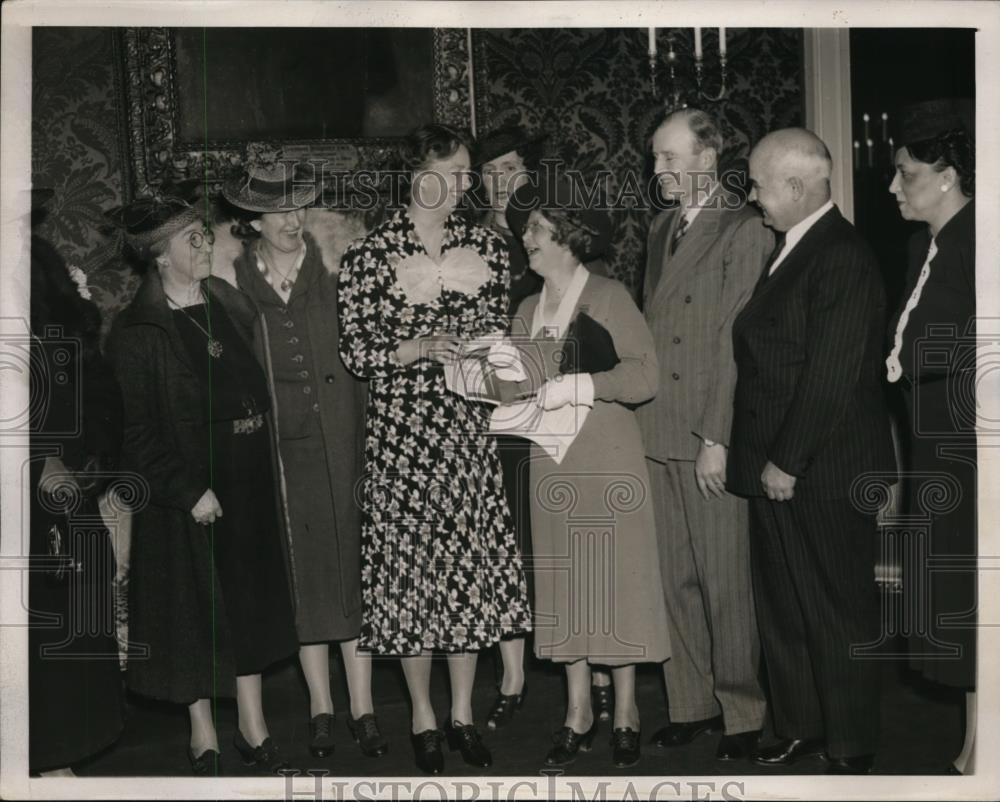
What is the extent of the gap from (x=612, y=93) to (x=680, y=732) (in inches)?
86.1

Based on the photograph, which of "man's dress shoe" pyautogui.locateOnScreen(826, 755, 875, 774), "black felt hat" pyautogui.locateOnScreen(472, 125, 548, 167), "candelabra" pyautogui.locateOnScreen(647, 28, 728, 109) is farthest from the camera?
"candelabra" pyautogui.locateOnScreen(647, 28, 728, 109)

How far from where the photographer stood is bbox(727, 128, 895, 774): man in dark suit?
396 centimetres

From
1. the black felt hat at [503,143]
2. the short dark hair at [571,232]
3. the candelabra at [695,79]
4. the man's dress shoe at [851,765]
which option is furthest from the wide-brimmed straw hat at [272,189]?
the man's dress shoe at [851,765]

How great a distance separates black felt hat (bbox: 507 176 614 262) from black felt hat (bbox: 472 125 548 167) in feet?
0.47

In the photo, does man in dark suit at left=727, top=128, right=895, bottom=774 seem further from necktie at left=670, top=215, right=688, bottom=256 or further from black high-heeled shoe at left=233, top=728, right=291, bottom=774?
black high-heeled shoe at left=233, top=728, right=291, bottom=774

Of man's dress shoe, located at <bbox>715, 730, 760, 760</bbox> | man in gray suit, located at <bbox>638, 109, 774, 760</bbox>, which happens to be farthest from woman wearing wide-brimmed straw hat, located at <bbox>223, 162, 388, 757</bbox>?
man's dress shoe, located at <bbox>715, 730, 760, 760</bbox>

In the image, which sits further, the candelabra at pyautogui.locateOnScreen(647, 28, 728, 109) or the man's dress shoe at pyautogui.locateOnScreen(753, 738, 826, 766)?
the candelabra at pyautogui.locateOnScreen(647, 28, 728, 109)

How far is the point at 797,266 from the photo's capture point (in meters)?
3.99

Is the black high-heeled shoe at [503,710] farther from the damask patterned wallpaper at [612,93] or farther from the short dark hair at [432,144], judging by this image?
the short dark hair at [432,144]

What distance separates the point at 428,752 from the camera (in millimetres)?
4109

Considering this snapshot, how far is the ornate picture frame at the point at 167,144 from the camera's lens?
14.2 feet

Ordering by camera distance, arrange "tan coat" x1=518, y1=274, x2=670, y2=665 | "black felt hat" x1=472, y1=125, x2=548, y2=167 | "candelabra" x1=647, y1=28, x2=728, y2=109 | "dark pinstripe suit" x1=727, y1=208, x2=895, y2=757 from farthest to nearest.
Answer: "candelabra" x1=647, y1=28, x2=728, y2=109 → "black felt hat" x1=472, y1=125, x2=548, y2=167 → "tan coat" x1=518, y1=274, x2=670, y2=665 → "dark pinstripe suit" x1=727, y1=208, x2=895, y2=757

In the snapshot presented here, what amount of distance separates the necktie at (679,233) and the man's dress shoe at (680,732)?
5.08 ft

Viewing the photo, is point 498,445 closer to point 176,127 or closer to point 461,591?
point 461,591
